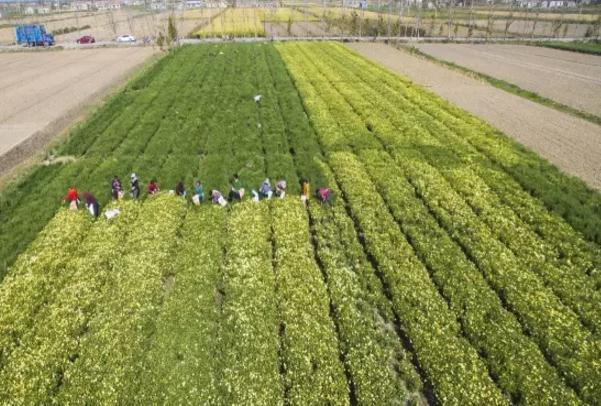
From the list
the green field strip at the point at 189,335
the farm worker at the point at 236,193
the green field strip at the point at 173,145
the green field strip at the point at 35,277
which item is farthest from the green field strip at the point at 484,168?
the green field strip at the point at 35,277

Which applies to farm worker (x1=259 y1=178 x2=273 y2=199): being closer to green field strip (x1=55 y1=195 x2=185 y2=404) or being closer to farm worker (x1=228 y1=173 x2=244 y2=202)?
farm worker (x1=228 y1=173 x2=244 y2=202)

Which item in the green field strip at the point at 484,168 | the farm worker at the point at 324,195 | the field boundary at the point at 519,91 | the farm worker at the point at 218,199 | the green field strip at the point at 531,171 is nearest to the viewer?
the green field strip at the point at 484,168

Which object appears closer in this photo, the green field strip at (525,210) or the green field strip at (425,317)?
the green field strip at (425,317)

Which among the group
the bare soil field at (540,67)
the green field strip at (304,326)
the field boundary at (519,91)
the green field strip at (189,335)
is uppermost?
the green field strip at (189,335)

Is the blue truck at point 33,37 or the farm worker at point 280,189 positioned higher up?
the blue truck at point 33,37

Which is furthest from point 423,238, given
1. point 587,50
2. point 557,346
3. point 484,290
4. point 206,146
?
point 587,50

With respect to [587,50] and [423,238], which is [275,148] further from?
[587,50]

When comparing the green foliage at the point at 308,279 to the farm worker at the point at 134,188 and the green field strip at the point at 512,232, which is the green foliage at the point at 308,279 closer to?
the green field strip at the point at 512,232

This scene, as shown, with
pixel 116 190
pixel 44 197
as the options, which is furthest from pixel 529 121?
pixel 44 197

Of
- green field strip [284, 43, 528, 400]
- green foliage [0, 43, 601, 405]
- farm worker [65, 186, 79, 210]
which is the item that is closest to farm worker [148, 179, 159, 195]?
green foliage [0, 43, 601, 405]
